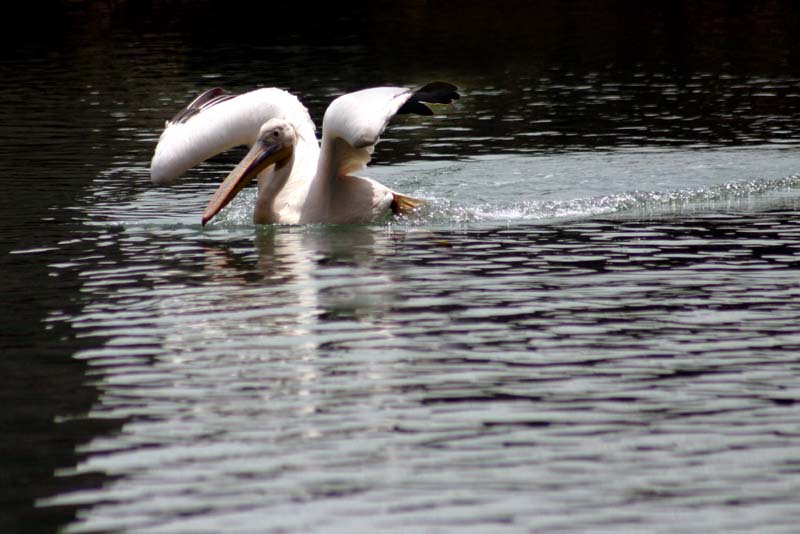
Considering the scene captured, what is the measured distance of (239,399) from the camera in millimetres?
6762

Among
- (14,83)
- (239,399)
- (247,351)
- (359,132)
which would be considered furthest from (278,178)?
(14,83)

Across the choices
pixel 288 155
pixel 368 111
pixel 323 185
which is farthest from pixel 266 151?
pixel 368 111

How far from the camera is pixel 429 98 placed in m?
10.7

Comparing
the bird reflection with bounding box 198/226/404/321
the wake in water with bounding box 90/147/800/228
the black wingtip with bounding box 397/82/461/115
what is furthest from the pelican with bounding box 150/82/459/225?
the wake in water with bounding box 90/147/800/228

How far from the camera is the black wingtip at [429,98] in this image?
10719 millimetres

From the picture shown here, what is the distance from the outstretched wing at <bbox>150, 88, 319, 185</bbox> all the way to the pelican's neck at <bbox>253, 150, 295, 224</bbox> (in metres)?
0.18

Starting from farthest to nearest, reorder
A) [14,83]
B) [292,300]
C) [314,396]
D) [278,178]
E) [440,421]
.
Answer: [14,83], [278,178], [292,300], [314,396], [440,421]

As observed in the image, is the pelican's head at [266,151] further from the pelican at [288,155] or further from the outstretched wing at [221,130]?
the outstretched wing at [221,130]

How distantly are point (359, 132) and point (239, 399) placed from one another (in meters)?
3.96

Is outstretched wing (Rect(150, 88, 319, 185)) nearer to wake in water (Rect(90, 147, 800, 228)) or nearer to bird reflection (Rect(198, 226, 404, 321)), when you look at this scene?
wake in water (Rect(90, 147, 800, 228))

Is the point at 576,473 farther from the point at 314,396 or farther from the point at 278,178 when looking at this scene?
the point at 278,178

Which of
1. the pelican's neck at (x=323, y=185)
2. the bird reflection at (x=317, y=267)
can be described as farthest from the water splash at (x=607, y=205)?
the bird reflection at (x=317, y=267)

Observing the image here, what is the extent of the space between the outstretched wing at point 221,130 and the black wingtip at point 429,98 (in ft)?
5.14

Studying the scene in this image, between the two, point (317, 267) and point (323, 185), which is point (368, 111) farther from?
point (317, 267)
